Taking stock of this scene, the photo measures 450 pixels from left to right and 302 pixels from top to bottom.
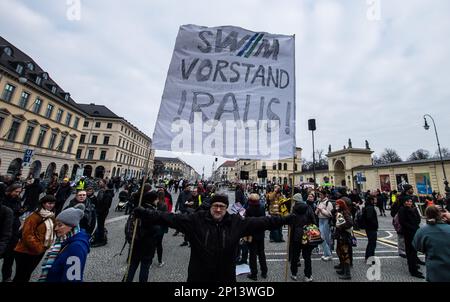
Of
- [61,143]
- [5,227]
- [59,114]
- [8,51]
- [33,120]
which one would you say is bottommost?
[5,227]

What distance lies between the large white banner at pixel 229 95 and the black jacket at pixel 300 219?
213 centimetres

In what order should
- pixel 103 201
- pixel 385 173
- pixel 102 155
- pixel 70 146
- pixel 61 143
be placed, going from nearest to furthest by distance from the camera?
1. pixel 103 201
2. pixel 385 173
3. pixel 61 143
4. pixel 70 146
5. pixel 102 155

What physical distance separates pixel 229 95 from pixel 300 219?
3246 millimetres

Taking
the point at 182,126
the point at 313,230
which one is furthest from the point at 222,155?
the point at 313,230

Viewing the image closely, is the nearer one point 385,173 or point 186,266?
point 186,266

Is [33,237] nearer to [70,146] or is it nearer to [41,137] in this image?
[41,137]

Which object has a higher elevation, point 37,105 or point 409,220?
point 37,105

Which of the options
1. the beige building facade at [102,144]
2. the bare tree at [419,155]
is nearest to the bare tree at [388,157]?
the bare tree at [419,155]

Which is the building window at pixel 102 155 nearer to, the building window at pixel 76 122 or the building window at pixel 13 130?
the building window at pixel 76 122

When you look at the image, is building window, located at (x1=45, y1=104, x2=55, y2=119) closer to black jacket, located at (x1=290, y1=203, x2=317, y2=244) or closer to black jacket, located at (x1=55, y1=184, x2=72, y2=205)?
black jacket, located at (x1=55, y1=184, x2=72, y2=205)

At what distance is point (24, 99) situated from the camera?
27875mm

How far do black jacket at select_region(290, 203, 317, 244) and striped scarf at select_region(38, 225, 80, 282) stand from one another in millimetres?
3947

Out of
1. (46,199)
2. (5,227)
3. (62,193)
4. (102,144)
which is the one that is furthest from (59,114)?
(5,227)
